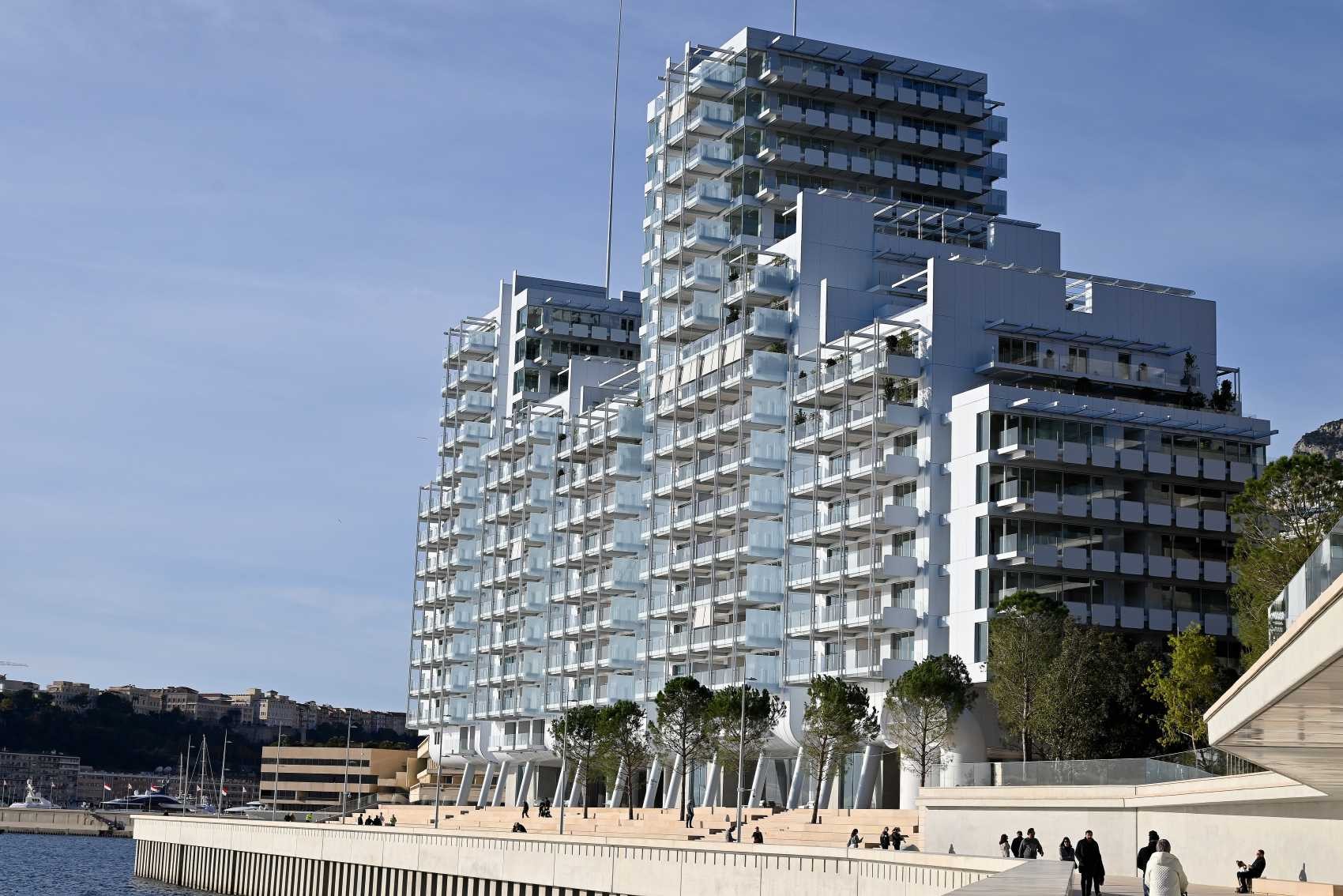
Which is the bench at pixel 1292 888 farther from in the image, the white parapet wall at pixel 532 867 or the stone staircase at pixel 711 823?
the stone staircase at pixel 711 823

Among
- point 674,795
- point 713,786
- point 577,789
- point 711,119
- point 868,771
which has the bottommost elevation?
point 577,789

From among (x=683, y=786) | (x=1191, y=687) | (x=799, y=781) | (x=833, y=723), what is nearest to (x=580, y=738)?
(x=683, y=786)

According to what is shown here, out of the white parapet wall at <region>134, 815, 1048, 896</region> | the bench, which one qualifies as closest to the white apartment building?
the white parapet wall at <region>134, 815, 1048, 896</region>

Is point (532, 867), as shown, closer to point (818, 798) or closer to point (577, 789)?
point (818, 798)

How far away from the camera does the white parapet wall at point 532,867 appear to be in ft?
171

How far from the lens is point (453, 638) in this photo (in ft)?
529

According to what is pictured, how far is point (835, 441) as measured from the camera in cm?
10575

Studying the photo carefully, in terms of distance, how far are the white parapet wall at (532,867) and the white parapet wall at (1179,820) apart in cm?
961

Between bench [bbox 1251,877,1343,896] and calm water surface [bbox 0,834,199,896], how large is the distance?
79581 mm

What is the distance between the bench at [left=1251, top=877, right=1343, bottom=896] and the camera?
42656 mm

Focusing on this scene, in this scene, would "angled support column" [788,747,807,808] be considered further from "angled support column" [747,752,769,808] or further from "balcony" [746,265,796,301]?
"balcony" [746,265,796,301]

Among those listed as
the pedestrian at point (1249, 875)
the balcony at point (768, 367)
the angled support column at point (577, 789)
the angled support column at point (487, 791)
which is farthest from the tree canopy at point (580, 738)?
Answer: the pedestrian at point (1249, 875)

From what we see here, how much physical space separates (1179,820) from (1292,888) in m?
16.8

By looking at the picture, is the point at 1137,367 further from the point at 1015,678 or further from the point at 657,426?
the point at 657,426
